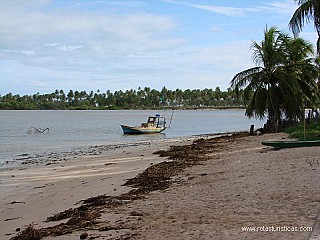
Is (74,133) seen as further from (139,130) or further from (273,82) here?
(273,82)

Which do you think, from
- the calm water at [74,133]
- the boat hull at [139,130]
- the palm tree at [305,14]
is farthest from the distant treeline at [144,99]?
the palm tree at [305,14]

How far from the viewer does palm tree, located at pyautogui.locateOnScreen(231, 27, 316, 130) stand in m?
28.4

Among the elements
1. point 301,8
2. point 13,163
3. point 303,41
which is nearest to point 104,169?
point 13,163

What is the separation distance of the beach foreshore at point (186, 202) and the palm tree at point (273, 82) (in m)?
13.8

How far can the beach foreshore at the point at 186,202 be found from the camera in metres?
6.37

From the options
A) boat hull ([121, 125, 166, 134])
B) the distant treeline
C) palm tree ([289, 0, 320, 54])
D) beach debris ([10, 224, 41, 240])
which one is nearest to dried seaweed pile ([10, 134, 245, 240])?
beach debris ([10, 224, 41, 240])

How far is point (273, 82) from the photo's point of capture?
1138 inches

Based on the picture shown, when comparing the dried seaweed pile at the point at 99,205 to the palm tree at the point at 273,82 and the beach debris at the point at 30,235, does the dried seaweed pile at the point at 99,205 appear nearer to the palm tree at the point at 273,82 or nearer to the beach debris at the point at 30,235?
the beach debris at the point at 30,235

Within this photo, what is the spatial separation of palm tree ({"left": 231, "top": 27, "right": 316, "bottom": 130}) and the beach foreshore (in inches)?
542

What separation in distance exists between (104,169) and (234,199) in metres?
9.93

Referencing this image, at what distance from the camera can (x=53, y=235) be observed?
690cm

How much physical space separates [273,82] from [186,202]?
21.9 m

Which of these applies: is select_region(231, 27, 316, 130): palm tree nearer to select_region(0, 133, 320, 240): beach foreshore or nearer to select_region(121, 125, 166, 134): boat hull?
select_region(0, 133, 320, 240): beach foreshore

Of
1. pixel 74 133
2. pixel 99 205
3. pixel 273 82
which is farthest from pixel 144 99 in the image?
pixel 99 205
